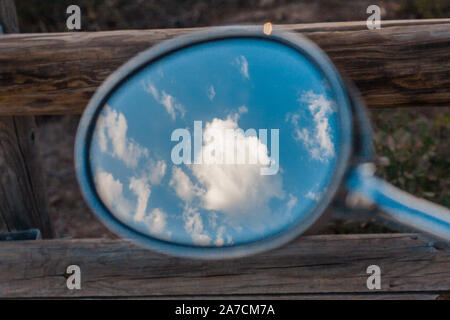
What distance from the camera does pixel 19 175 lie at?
1.60 m

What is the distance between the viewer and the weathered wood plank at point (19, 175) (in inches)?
59.9

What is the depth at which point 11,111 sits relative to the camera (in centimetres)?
130

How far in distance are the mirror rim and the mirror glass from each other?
1 centimetres

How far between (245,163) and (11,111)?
91 centimetres

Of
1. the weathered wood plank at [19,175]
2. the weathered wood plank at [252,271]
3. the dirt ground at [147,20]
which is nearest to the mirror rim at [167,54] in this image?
the weathered wood plank at [252,271]

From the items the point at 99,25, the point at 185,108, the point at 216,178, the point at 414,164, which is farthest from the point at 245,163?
the point at 99,25

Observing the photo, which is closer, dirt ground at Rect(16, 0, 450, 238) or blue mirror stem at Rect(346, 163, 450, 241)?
blue mirror stem at Rect(346, 163, 450, 241)

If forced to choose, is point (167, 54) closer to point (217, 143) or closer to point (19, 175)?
point (217, 143)

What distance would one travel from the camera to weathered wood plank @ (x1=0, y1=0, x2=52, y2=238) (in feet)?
4.99

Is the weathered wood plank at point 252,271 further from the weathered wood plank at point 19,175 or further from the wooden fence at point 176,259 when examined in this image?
the weathered wood plank at point 19,175

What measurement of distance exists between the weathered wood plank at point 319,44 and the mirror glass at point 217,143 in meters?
0.39

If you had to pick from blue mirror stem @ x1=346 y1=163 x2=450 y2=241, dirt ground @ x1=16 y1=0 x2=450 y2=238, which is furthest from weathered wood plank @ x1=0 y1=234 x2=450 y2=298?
dirt ground @ x1=16 y1=0 x2=450 y2=238

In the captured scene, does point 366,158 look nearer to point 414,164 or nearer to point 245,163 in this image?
point 245,163

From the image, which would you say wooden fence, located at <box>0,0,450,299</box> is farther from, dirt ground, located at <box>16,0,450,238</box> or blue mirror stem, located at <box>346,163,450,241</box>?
dirt ground, located at <box>16,0,450,238</box>
